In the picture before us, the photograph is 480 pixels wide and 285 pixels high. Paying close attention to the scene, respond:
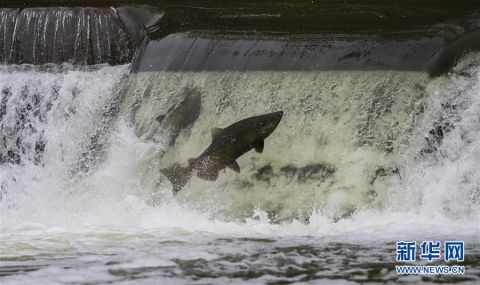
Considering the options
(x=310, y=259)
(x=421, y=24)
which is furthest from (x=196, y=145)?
(x=310, y=259)

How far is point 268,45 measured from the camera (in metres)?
7.82

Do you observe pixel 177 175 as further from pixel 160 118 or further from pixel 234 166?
pixel 160 118

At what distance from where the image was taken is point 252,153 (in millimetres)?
7734

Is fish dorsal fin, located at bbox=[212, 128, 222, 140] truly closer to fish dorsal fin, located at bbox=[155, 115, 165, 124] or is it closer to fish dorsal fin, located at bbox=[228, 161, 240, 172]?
fish dorsal fin, located at bbox=[228, 161, 240, 172]

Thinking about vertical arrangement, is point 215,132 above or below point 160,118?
below

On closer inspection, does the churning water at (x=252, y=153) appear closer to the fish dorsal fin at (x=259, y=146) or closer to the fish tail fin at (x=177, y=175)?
the fish tail fin at (x=177, y=175)

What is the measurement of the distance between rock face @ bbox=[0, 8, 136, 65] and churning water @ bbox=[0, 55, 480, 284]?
12cm

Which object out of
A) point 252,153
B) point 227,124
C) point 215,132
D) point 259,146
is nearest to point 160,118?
point 227,124

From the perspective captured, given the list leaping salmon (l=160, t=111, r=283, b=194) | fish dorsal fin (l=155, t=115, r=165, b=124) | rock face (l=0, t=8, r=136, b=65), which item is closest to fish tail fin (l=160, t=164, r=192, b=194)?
leaping salmon (l=160, t=111, r=283, b=194)

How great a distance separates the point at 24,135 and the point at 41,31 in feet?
2.97

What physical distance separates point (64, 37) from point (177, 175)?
180 centimetres

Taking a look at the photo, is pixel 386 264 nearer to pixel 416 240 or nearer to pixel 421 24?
pixel 416 240

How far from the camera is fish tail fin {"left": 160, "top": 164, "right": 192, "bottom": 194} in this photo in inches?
283

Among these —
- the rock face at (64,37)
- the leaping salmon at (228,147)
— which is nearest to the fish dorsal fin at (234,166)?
the leaping salmon at (228,147)
